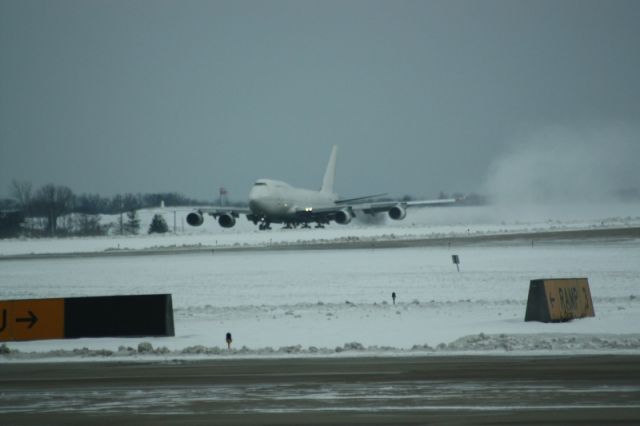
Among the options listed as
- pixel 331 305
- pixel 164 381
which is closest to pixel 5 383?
pixel 164 381

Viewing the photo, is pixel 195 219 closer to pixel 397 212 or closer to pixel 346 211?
A: pixel 346 211

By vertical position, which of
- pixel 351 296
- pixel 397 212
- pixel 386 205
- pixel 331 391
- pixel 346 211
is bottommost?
pixel 331 391

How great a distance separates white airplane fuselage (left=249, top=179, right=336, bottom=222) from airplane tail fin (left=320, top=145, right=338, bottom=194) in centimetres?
1876

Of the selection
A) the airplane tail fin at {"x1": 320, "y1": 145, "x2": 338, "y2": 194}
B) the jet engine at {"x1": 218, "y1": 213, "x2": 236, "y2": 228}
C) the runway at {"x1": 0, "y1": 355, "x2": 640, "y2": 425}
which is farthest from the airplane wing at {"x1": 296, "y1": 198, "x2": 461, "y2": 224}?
the runway at {"x1": 0, "y1": 355, "x2": 640, "y2": 425}

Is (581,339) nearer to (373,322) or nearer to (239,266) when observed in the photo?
(373,322)

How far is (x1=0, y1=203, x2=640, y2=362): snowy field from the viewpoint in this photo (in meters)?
18.0

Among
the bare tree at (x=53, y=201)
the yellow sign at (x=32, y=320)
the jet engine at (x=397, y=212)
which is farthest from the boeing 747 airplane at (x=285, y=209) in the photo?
the yellow sign at (x=32, y=320)

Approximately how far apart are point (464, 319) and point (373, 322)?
2.27 metres

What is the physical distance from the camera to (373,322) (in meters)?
23.2

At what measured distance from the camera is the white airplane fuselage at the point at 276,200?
77.8 meters

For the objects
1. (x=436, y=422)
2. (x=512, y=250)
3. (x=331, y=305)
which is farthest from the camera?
(x=512, y=250)

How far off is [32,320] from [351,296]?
40.1ft

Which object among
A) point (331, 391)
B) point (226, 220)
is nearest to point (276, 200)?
point (226, 220)

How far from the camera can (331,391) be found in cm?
1222
